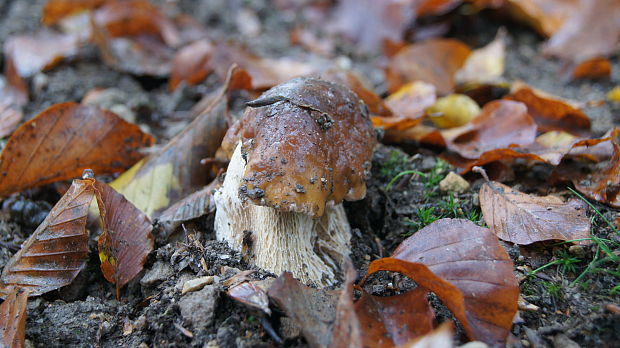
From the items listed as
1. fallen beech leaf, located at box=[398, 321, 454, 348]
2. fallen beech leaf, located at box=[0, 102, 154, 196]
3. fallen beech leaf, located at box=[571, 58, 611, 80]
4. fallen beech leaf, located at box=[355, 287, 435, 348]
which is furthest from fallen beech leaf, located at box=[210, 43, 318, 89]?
fallen beech leaf, located at box=[398, 321, 454, 348]

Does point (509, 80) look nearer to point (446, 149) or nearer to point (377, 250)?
point (446, 149)

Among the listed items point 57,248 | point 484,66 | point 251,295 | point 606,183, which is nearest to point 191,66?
point 57,248

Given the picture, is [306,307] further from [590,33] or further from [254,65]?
[590,33]

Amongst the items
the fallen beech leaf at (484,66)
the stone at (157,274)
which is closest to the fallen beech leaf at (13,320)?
the stone at (157,274)

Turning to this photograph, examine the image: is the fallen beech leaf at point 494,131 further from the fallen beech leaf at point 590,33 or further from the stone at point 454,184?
the fallen beech leaf at point 590,33

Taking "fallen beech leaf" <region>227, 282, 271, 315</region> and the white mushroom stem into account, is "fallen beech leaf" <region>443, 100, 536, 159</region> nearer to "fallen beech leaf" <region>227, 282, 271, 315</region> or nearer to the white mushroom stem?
the white mushroom stem

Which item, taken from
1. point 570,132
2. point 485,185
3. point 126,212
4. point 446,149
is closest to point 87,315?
point 126,212
